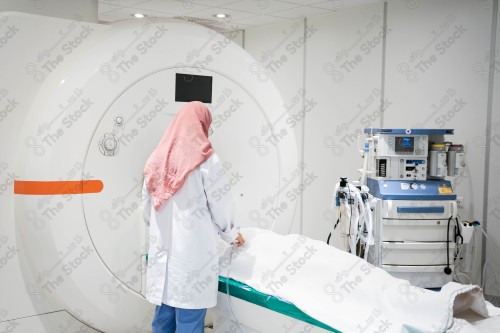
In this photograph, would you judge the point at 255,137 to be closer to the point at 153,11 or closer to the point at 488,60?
the point at 488,60

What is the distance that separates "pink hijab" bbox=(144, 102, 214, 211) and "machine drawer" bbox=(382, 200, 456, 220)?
2401 millimetres

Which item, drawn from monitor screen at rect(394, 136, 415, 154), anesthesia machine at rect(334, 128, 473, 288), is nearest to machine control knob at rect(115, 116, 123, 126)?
anesthesia machine at rect(334, 128, 473, 288)

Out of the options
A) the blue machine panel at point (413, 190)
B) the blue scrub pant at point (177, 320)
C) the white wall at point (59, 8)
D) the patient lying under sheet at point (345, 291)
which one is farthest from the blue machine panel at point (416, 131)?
the white wall at point (59, 8)

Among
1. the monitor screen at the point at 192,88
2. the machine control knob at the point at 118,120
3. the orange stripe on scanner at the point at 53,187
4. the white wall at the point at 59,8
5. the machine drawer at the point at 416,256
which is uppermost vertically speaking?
the white wall at the point at 59,8

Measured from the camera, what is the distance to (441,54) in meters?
4.77

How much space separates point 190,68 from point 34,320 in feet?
4.95

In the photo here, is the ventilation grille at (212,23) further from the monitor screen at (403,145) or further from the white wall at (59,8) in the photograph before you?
the white wall at (59,8)

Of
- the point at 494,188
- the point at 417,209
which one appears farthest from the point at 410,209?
the point at 494,188

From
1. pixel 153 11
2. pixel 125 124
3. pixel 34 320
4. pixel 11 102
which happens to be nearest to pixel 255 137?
pixel 125 124

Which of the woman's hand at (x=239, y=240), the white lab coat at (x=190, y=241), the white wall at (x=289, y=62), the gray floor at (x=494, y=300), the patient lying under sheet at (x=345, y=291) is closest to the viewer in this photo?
the patient lying under sheet at (x=345, y=291)

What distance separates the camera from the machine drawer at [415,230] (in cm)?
433

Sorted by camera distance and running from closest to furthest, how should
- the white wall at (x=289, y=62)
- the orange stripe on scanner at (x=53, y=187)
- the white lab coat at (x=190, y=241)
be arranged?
the orange stripe on scanner at (x=53, y=187)
the white lab coat at (x=190, y=241)
the white wall at (x=289, y=62)

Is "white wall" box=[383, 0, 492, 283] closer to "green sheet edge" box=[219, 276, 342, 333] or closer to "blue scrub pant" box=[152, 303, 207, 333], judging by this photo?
"green sheet edge" box=[219, 276, 342, 333]

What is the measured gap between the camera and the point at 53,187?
229 centimetres
